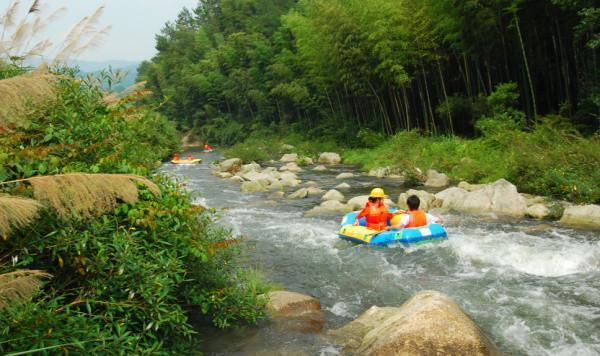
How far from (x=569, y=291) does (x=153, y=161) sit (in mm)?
4746

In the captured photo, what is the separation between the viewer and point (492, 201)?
10289 mm

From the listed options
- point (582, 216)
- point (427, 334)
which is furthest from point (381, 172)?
point (427, 334)

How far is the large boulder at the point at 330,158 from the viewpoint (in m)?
23.3

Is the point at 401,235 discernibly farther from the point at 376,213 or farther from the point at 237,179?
the point at 237,179

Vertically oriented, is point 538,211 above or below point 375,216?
below

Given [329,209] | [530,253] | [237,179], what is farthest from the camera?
[237,179]

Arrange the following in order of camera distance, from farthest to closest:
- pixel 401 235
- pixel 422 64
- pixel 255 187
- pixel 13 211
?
pixel 422 64, pixel 255 187, pixel 401 235, pixel 13 211

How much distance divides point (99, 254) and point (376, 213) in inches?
242

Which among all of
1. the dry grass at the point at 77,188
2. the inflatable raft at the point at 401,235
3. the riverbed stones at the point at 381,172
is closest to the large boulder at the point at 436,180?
the riverbed stones at the point at 381,172

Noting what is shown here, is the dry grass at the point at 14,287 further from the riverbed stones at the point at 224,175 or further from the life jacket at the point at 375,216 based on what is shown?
the riverbed stones at the point at 224,175

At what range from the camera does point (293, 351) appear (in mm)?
4328

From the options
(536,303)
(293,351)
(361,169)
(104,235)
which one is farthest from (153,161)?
(361,169)

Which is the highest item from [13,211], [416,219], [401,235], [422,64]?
[422,64]

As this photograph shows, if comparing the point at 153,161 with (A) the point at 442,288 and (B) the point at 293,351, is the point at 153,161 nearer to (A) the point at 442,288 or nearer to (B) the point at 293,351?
(B) the point at 293,351
